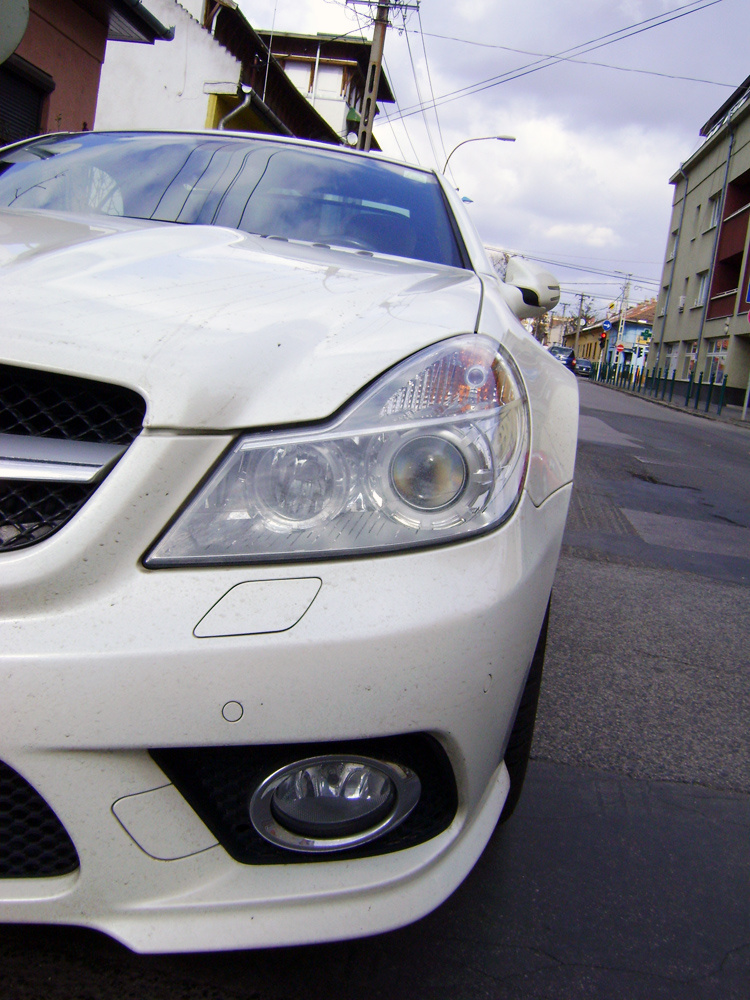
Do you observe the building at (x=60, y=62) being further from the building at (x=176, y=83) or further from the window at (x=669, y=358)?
the window at (x=669, y=358)

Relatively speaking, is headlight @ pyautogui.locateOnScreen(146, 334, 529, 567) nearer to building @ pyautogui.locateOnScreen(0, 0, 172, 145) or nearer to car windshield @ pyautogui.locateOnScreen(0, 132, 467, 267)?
car windshield @ pyautogui.locateOnScreen(0, 132, 467, 267)

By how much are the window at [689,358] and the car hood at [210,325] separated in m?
34.5

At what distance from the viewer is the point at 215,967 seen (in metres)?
1.36

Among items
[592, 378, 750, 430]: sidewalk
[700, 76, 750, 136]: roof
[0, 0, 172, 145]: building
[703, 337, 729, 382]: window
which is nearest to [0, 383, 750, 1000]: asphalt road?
[0, 0, 172, 145]: building

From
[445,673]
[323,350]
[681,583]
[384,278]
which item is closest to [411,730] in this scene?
[445,673]

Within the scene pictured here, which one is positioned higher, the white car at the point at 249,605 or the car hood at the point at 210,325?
the car hood at the point at 210,325

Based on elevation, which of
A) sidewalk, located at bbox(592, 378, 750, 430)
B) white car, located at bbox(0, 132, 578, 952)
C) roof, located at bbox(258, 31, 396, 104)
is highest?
roof, located at bbox(258, 31, 396, 104)

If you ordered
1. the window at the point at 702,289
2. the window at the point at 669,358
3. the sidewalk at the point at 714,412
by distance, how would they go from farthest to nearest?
1. the window at the point at 669,358
2. the window at the point at 702,289
3. the sidewalk at the point at 714,412

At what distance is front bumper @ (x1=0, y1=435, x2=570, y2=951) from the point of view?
0.98m

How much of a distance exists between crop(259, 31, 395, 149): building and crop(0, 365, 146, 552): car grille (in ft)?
123

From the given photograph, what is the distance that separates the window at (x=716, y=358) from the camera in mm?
29391

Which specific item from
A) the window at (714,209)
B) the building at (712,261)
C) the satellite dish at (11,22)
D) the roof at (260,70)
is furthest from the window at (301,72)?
the satellite dish at (11,22)

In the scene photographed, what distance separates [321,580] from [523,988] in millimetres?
840

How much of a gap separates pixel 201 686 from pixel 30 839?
0.33 meters
